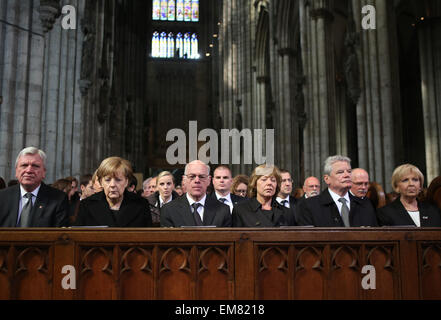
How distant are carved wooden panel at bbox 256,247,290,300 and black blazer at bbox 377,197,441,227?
165cm

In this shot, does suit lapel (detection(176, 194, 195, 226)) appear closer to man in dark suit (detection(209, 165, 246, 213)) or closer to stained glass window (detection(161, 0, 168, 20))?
man in dark suit (detection(209, 165, 246, 213))

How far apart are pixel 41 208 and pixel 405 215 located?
301 centimetres

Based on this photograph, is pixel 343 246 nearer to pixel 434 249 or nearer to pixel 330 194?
pixel 434 249

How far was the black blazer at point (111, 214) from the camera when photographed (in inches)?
141

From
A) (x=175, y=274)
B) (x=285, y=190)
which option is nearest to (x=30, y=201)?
(x=175, y=274)

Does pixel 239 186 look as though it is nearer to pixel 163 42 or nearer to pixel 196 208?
pixel 196 208

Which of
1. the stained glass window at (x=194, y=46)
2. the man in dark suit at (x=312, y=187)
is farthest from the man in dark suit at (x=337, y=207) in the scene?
the stained glass window at (x=194, y=46)

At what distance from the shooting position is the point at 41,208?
364 centimetres

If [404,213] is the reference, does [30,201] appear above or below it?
above

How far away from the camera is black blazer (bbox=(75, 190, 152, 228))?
3.58m

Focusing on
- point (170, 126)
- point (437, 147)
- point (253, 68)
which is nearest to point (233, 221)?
point (437, 147)

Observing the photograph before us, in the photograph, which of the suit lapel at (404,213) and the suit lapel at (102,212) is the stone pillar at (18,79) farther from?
the suit lapel at (404,213)

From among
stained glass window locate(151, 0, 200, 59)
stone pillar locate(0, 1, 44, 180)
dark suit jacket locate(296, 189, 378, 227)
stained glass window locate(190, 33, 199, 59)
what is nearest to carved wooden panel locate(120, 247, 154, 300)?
dark suit jacket locate(296, 189, 378, 227)

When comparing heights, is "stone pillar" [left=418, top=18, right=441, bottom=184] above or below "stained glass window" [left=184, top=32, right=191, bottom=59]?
below
